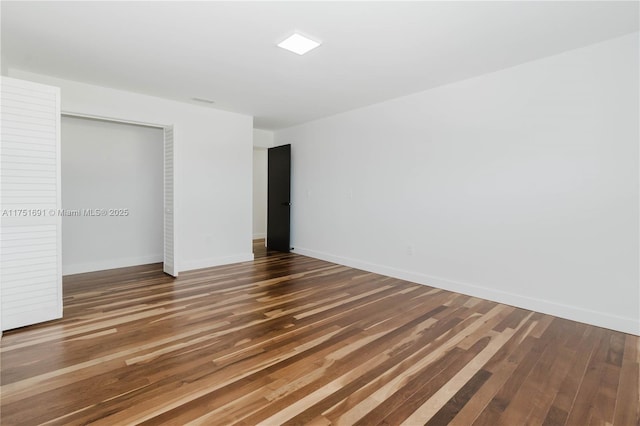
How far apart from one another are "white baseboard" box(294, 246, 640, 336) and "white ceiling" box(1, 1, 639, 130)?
2.45 m

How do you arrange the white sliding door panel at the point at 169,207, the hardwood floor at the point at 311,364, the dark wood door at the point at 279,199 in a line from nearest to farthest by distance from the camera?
the hardwood floor at the point at 311,364, the white sliding door panel at the point at 169,207, the dark wood door at the point at 279,199

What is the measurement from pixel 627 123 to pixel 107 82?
17.8 ft

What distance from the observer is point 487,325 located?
9.59 ft

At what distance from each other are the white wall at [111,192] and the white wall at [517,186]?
340 cm

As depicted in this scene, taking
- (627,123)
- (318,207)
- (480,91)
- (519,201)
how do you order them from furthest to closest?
(318,207) → (480,91) → (519,201) → (627,123)

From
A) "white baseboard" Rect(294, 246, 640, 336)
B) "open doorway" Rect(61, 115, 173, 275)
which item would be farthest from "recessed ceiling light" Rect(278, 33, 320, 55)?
"white baseboard" Rect(294, 246, 640, 336)

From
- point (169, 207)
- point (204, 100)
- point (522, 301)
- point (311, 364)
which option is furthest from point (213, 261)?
point (522, 301)

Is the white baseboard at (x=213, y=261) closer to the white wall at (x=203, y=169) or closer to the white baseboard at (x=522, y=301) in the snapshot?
the white wall at (x=203, y=169)

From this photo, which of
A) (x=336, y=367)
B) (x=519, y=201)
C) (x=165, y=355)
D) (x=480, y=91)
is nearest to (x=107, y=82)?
(x=165, y=355)

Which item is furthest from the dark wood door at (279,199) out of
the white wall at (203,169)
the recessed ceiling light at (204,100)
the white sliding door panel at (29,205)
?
the white sliding door panel at (29,205)

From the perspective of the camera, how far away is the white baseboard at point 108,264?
15.0 feet

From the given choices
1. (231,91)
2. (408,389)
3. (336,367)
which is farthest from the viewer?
(231,91)

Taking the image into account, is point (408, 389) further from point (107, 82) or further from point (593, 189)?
point (107, 82)

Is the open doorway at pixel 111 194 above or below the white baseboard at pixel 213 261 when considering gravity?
above
